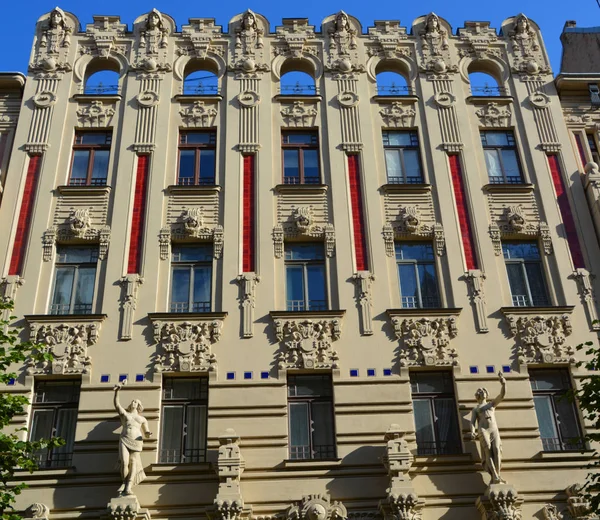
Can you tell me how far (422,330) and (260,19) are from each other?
12370mm

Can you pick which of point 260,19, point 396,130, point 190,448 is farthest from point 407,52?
point 190,448

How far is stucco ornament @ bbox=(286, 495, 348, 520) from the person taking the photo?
56.9ft

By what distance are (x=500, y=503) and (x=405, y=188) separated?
30.3ft

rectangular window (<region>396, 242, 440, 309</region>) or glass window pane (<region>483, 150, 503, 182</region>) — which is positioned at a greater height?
glass window pane (<region>483, 150, 503, 182</region>)

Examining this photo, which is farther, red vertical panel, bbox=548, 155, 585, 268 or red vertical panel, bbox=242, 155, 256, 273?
red vertical panel, bbox=548, 155, 585, 268

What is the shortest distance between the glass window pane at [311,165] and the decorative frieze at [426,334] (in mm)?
5062

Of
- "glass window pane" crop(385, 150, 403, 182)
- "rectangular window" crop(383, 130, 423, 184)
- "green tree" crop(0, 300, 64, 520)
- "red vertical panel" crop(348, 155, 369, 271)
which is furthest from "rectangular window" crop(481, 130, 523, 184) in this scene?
"green tree" crop(0, 300, 64, 520)

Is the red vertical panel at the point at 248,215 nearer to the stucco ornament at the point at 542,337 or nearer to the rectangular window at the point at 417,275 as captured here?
the rectangular window at the point at 417,275

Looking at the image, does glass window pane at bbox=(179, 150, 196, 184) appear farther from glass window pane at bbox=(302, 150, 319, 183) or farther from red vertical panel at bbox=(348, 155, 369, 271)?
red vertical panel at bbox=(348, 155, 369, 271)

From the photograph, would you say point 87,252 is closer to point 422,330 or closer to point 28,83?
point 28,83

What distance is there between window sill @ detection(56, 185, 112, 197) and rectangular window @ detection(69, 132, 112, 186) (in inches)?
14.3

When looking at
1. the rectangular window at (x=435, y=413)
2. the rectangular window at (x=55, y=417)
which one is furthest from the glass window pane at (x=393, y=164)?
the rectangular window at (x=55, y=417)

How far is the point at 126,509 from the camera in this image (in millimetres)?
16891

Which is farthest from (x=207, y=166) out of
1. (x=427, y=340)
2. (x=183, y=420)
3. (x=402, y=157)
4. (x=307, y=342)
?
(x=427, y=340)
